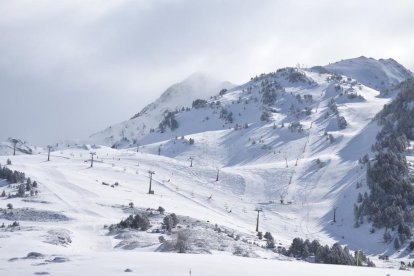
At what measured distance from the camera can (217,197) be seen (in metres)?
99.2

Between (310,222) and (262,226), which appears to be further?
(310,222)

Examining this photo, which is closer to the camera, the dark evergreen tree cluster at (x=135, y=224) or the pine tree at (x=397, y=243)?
the dark evergreen tree cluster at (x=135, y=224)

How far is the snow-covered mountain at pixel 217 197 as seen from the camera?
4606 centimetres

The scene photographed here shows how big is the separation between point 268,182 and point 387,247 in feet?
126

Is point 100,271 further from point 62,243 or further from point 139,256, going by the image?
point 62,243

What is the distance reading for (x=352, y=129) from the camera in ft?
513

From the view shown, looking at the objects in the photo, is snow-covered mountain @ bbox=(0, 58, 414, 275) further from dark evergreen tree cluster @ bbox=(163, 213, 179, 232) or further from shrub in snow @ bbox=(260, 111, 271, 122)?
shrub in snow @ bbox=(260, 111, 271, 122)

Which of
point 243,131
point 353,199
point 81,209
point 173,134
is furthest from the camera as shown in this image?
point 173,134

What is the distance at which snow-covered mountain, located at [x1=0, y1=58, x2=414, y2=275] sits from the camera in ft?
151

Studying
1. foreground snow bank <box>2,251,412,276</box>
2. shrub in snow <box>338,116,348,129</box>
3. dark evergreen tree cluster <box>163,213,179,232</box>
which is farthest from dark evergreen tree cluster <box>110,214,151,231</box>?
shrub in snow <box>338,116,348,129</box>

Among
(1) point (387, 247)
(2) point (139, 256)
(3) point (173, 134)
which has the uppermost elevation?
(3) point (173, 134)

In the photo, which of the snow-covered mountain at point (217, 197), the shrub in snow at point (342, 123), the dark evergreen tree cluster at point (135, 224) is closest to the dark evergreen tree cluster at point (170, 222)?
the snow-covered mountain at point (217, 197)

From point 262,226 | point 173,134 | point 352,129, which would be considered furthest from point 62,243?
point 173,134

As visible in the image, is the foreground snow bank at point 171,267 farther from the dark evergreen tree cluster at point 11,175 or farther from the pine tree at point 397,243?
the dark evergreen tree cluster at point 11,175
